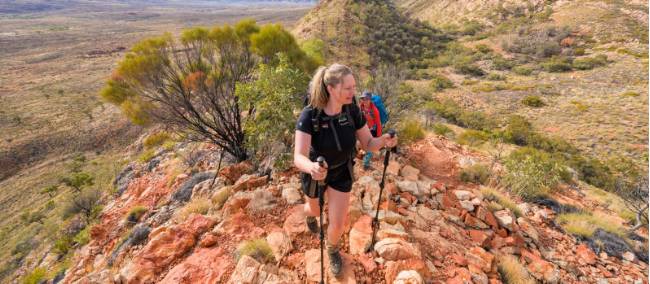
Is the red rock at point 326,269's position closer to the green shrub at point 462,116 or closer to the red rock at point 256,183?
the red rock at point 256,183

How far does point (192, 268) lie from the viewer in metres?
3.76

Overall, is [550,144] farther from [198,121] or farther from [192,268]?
[192,268]

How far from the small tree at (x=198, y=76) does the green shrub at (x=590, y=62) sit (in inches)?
1213

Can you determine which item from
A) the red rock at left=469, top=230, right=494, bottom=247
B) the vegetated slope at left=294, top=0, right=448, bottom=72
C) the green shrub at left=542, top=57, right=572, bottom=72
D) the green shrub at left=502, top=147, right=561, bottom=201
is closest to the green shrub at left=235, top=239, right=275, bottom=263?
the red rock at left=469, top=230, right=494, bottom=247

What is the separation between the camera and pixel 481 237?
4.55 metres

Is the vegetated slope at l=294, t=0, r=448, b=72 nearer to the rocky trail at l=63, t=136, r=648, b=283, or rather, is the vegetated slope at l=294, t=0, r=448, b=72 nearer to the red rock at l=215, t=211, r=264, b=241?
the rocky trail at l=63, t=136, r=648, b=283

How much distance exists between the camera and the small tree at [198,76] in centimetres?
770

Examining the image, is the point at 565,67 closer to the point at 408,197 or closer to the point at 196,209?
the point at 408,197

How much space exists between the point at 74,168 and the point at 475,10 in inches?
2155

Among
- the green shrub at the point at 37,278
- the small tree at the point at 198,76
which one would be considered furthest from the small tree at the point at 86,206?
the small tree at the point at 198,76

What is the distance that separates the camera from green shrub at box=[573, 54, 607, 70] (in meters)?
27.2

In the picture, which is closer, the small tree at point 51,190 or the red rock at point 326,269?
the red rock at point 326,269

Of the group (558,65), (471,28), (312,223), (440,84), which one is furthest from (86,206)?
(471,28)

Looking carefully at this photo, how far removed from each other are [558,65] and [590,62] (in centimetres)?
250
